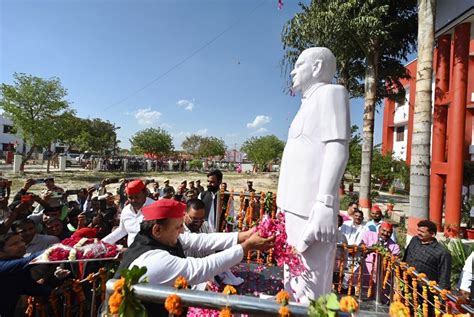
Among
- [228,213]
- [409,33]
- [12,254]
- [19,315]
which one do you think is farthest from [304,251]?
[409,33]

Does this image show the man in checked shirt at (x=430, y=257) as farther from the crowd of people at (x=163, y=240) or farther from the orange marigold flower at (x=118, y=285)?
the orange marigold flower at (x=118, y=285)

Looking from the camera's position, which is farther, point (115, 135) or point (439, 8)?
point (115, 135)

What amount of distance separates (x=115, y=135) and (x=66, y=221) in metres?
45.0

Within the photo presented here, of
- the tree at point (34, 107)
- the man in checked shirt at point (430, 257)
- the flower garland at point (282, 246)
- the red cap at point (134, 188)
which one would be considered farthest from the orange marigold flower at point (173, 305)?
the tree at point (34, 107)

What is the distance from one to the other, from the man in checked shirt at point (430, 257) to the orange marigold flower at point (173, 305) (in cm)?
Result: 356

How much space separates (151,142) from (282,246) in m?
38.9

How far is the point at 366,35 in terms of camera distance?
30.8 ft

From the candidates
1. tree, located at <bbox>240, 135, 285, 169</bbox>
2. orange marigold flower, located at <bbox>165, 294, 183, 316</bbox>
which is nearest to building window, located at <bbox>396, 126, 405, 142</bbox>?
tree, located at <bbox>240, 135, 285, 169</bbox>

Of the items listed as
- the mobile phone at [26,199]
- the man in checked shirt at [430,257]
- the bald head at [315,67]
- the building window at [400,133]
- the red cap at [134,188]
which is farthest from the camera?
the building window at [400,133]

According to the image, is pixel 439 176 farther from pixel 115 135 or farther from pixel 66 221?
pixel 115 135

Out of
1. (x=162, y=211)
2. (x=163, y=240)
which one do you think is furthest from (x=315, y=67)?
(x=163, y=240)

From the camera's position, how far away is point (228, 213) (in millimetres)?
5684

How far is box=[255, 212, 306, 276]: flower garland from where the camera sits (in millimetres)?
2264

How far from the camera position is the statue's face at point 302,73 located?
8.07 feet
